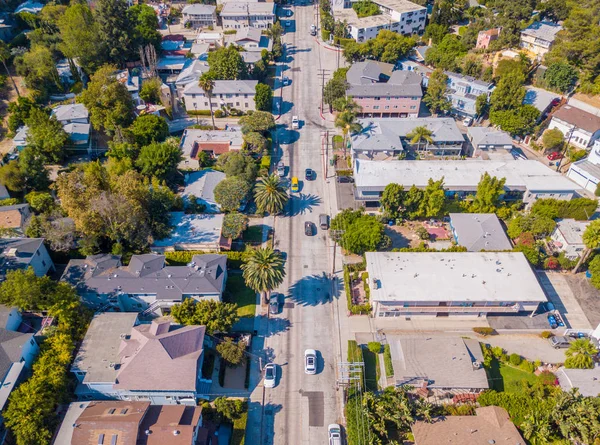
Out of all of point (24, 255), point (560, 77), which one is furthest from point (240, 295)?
point (560, 77)

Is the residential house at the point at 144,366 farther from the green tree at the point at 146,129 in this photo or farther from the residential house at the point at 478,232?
the green tree at the point at 146,129

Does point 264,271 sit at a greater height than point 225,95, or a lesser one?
lesser

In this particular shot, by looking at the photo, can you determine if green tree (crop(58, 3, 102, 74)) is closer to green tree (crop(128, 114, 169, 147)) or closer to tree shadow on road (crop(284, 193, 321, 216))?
green tree (crop(128, 114, 169, 147))

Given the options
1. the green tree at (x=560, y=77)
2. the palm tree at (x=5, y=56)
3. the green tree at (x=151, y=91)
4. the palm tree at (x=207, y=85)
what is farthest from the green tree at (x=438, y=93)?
the palm tree at (x=5, y=56)

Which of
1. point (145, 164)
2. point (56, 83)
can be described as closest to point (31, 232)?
point (145, 164)

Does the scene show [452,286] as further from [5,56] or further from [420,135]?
[5,56]
